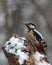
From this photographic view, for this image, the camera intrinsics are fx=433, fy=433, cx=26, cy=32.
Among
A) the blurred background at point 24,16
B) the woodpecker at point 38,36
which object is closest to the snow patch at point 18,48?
the woodpecker at point 38,36

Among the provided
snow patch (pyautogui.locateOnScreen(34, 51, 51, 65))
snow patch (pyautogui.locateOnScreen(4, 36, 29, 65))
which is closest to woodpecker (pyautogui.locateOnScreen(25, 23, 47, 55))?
snow patch (pyautogui.locateOnScreen(34, 51, 51, 65))

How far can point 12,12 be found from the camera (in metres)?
11.9

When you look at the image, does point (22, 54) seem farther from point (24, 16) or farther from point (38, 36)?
point (24, 16)

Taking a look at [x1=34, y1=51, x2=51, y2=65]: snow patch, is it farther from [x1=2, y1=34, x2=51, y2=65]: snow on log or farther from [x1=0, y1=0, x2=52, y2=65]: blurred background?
[x1=0, y1=0, x2=52, y2=65]: blurred background

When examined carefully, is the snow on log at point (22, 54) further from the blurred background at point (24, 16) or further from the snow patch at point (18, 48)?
the blurred background at point (24, 16)

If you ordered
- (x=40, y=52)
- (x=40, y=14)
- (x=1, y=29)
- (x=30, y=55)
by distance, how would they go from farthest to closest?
(x=40, y=14), (x=1, y=29), (x=40, y=52), (x=30, y=55)

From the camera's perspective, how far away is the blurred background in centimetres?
1149

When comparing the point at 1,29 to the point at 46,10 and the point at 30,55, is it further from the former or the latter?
→ the point at 30,55

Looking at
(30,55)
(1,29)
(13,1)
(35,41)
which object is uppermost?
(13,1)

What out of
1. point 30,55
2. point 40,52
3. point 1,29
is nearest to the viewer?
point 30,55

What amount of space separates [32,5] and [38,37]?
800 centimetres

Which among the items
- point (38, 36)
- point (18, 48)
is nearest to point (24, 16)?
point (38, 36)

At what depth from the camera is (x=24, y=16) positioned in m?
12.3

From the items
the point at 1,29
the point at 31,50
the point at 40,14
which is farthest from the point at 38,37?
the point at 40,14
